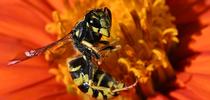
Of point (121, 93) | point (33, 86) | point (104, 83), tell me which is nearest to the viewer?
point (104, 83)

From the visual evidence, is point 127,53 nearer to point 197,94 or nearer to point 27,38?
point 197,94

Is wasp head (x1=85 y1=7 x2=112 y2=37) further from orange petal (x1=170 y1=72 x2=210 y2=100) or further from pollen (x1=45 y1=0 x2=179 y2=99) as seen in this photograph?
orange petal (x1=170 y1=72 x2=210 y2=100)

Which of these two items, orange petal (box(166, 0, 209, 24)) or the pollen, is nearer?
the pollen

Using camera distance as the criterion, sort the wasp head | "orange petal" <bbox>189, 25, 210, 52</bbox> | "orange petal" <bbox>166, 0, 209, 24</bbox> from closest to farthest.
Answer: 1. the wasp head
2. "orange petal" <bbox>189, 25, 210, 52</bbox>
3. "orange petal" <bbox>166, 0, 209, 24</bbox>

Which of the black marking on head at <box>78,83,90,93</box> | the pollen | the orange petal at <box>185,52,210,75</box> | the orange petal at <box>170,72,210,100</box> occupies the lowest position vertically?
the orange petal at <box>170,72,210,100</box>

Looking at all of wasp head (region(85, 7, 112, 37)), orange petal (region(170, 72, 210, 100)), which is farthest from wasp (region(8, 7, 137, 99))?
orange petal (region(170, 72, 210, 100))

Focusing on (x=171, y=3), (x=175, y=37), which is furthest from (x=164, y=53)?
(x=171, y=3)

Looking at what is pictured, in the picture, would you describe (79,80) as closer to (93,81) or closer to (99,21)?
(93,81)

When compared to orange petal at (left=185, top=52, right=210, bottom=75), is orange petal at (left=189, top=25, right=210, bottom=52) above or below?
above

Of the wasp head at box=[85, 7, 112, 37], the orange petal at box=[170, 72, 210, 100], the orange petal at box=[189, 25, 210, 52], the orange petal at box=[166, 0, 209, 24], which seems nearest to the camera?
the wasp head at box=[85, 7, 112, 37]
